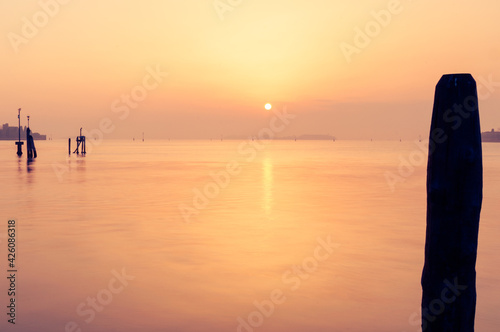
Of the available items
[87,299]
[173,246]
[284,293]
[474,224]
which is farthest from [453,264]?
[173,246]

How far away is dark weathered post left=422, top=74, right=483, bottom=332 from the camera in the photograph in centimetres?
418

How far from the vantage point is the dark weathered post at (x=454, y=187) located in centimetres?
418

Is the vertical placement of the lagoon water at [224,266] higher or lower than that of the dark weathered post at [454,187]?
lower

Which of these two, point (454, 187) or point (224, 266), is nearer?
point (454, 187)

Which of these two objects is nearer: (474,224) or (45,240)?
(474,224)

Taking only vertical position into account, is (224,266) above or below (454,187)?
below

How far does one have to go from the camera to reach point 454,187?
418 cm

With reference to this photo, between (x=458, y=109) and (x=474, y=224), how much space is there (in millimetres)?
963

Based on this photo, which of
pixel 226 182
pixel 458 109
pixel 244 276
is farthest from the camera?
pixel 226 182

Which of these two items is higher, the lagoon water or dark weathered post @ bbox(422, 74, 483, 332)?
dark weathered post @ bbox(422, 74, 483, 332)

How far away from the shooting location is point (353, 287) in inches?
386

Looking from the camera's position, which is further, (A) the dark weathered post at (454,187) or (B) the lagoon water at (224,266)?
(B) the lagoon water at (224,266)

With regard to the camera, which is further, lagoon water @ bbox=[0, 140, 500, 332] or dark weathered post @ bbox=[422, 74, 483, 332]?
lagoon water @ bbox=[0, 140, 500, 332]

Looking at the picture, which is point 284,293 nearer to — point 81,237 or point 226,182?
point 81,237
